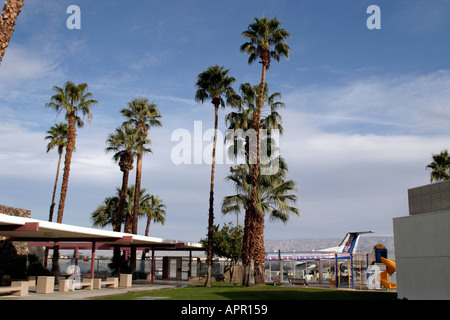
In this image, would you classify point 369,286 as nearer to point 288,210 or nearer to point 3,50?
point 288,210

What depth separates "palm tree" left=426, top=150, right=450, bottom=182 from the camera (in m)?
44.9

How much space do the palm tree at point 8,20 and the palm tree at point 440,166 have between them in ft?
138

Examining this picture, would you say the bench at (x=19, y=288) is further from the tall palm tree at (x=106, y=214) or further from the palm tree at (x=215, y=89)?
the tall palm tree at (x=106, y=214)

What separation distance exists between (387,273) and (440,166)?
2102cm

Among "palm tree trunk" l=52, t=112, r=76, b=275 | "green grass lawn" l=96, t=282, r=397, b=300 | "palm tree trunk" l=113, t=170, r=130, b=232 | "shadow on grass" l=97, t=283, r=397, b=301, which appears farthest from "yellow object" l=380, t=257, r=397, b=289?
"palm tree trunk" l=52, t=112, r=76, b=275

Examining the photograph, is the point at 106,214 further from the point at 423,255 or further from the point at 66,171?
the point at 423,255

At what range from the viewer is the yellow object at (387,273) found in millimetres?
28317

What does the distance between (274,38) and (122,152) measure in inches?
679

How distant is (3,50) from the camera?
1348 centimetres

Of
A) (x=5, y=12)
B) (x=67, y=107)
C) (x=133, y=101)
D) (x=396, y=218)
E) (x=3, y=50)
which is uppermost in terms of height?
(x=133, y=101)

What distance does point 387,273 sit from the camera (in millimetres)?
28984
